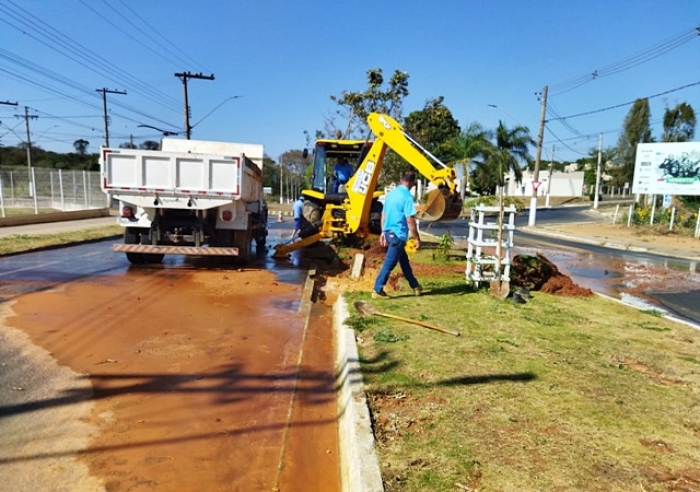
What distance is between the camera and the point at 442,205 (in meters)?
8.88

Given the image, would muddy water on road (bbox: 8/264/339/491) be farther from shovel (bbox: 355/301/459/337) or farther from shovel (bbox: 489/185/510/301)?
shovel (bbox: 489/185/510/301)

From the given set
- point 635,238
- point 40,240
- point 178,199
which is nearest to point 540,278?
point 178,199

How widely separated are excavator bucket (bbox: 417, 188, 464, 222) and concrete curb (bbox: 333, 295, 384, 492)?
14.2 feet

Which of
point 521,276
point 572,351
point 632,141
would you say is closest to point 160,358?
point 572,351

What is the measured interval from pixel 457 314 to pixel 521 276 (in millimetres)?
2677

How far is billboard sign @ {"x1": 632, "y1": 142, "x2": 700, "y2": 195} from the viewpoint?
21.8 meters

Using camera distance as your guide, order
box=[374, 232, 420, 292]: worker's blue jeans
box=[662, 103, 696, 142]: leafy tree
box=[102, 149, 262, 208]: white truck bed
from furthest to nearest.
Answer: box=[662, 103, 696, 142]: leafy tree → box=[102, 149, 262, 208]: white truck bed → box=[374, 232, 420, 292]: worker's blue jeans

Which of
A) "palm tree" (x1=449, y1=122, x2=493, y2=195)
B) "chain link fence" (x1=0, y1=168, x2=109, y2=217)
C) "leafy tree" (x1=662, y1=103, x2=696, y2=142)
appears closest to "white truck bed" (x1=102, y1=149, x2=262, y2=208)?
"chain link fence" (x1=0, y1=168, x2=109, y2=217)

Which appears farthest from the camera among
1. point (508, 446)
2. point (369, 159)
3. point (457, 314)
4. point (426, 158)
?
point (369, 159)

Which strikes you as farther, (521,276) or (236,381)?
(521,276)

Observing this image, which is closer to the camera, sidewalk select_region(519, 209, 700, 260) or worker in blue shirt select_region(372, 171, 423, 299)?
worker in blue shirt select_region(372, 171, 423, 299)

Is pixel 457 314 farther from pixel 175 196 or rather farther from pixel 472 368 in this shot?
pixel 175 196

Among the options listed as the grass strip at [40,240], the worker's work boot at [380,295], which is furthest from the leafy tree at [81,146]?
the worker's work boot at [380,295]

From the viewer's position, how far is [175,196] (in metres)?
9.76
